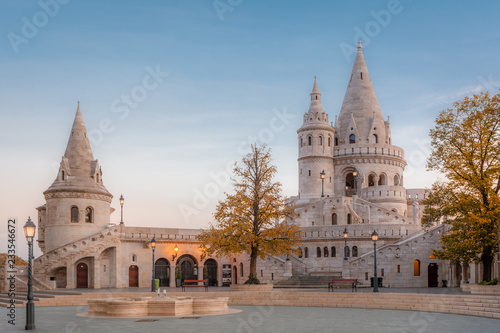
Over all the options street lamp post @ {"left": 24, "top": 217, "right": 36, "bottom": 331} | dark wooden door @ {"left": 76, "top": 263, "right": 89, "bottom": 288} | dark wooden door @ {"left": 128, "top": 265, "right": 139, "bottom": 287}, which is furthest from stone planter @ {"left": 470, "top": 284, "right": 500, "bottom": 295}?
dark wooden door @ {"left": 76, "top": 263, "right": 89, "bottom": 288}

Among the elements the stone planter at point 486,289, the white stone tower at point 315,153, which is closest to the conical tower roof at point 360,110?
the white stone tower at point 315,153

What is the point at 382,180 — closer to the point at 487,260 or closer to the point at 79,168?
the point at 79,168

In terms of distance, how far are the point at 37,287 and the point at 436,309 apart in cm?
2746

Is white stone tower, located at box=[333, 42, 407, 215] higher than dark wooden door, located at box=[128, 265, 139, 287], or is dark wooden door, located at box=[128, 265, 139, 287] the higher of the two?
white stone tower, located at box=[333, 42, 407, 215]

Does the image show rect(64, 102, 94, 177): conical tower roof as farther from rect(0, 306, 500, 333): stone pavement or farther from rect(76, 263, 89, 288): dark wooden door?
rect(0, 306, 500, 333): stone pavement

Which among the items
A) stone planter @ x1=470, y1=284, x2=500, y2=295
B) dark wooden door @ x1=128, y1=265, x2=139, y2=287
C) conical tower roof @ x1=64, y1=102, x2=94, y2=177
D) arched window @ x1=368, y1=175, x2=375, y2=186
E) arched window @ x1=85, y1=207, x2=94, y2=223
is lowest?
dark wooden door @ x1=128, y1=265, x2=139, y2=287

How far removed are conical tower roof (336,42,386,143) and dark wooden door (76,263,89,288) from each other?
36.0 meters

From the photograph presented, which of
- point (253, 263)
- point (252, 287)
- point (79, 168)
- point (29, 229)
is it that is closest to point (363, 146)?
point (79, 168)

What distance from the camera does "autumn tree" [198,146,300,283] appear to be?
37.2 meters

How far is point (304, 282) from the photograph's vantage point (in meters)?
44.1

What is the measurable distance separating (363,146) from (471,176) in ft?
117

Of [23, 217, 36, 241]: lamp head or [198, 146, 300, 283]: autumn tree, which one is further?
[198, 146, 300, 283]: autumn tree

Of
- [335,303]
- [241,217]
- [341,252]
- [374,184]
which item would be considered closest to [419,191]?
[374,184]

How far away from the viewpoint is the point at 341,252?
49812 millimetres
